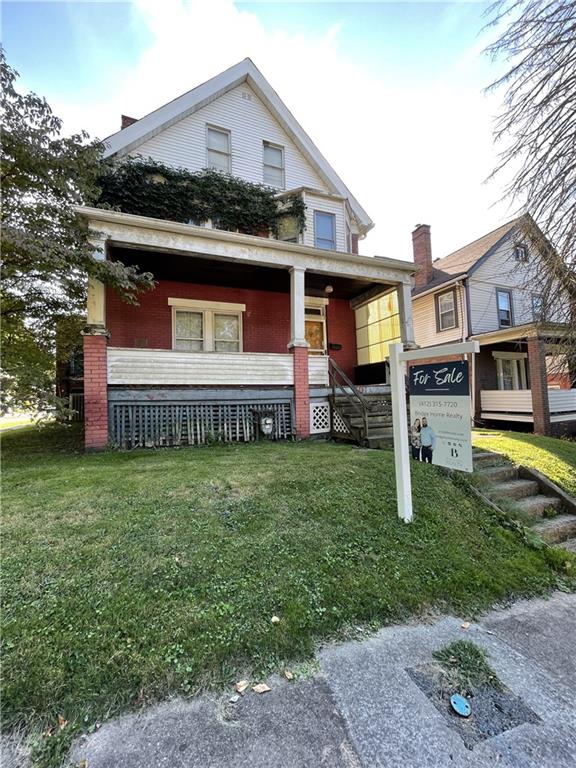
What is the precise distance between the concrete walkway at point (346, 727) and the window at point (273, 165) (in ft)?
39.6

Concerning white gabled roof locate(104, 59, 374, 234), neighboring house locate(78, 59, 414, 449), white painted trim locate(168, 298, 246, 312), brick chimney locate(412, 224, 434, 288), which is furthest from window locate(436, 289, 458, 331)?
white painted trim locate(168, 298, 246, 312)

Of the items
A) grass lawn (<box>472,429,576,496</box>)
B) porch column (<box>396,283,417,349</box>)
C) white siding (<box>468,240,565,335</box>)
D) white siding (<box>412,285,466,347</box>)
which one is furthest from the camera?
white siding (<box>412,285,466,347</box>)

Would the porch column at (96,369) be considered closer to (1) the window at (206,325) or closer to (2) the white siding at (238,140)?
(1) the window at (206,325)

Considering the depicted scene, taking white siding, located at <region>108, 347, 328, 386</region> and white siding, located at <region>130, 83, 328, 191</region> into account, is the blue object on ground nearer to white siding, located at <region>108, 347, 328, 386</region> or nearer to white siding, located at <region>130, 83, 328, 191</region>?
white siding, located at <region>108, 347, 328, 386</region>

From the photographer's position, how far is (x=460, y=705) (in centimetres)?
193

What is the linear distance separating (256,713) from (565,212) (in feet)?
22.0

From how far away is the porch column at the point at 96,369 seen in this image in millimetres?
6520

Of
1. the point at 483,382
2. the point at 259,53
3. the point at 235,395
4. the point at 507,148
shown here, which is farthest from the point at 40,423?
the point at 483,382

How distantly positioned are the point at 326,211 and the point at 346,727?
11.9 meters

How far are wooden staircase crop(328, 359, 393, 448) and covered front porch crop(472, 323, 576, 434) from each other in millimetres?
6088

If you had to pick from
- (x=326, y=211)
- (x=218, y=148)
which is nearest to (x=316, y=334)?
(x=326, y=211)

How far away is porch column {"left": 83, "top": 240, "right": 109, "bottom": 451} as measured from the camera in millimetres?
6520

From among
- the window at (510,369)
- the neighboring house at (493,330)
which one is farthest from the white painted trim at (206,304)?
the window at (510,369)

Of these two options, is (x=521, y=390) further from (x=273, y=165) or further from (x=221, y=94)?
(x=221, y=94)
